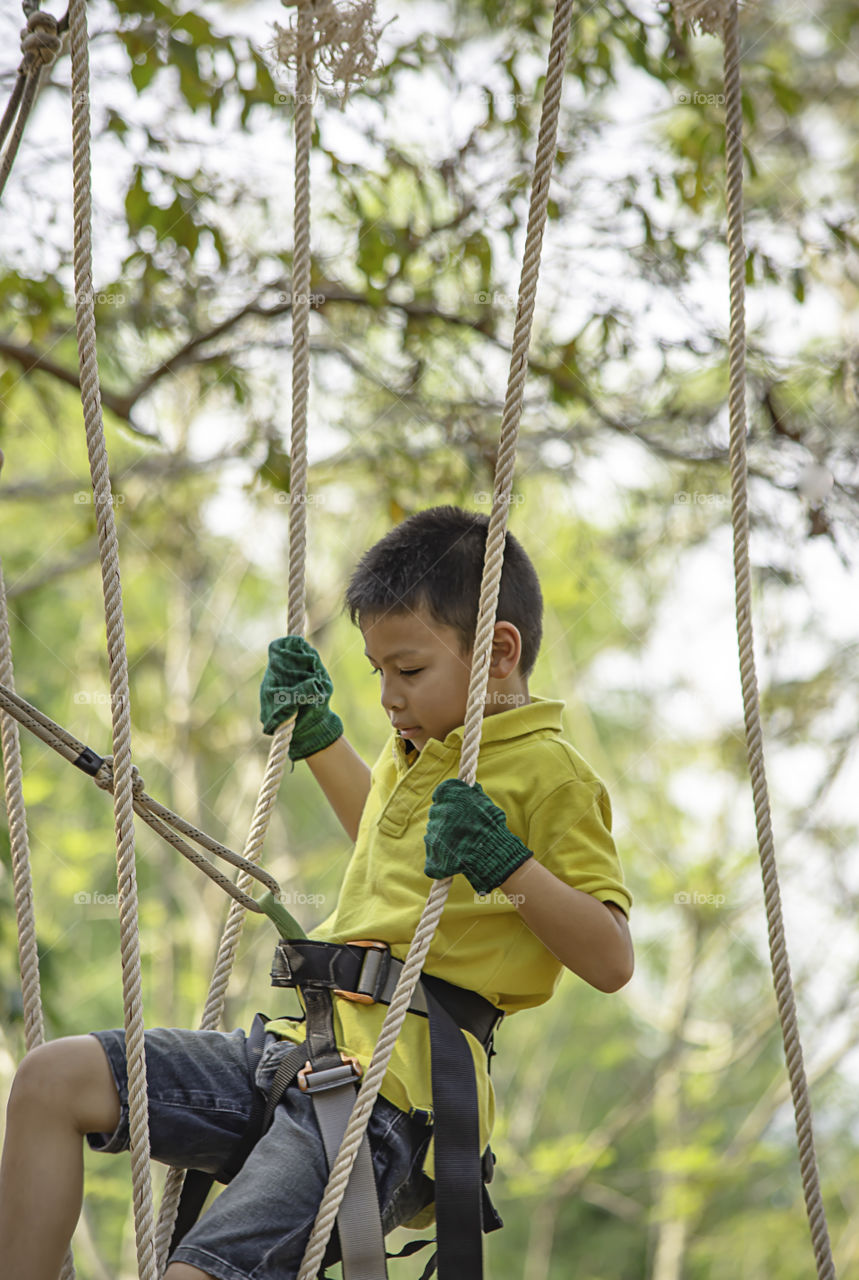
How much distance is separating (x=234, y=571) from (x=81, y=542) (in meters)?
1.16

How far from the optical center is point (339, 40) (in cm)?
170

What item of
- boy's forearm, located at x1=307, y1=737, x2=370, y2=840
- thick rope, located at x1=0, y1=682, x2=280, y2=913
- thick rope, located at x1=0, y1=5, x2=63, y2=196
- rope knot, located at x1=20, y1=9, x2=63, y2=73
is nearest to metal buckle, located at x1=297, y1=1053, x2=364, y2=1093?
thick rope, located at x1=0, y1=682, x2=280, y2=913

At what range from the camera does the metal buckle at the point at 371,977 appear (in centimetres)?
118

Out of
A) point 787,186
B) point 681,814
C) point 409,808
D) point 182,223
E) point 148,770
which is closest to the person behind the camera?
point 409,808

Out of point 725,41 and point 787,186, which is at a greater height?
point 787,186

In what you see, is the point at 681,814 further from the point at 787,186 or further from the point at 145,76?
the point at 145,76

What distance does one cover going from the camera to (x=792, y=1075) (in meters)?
1.33

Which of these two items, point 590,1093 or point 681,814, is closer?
point 681,814

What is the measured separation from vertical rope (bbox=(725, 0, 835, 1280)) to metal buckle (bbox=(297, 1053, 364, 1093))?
49 centimetres

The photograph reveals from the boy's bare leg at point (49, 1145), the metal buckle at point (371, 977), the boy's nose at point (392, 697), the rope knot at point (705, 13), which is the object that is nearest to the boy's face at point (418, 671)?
the boy's nose at point (392, 697)

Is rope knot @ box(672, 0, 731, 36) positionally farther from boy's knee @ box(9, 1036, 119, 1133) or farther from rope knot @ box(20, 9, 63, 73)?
boy's knee @ box(9, 1036, 119, 1133)

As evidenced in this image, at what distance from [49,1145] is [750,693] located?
86 centimetres

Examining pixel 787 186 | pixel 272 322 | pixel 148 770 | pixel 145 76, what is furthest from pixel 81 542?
pixel 787 186

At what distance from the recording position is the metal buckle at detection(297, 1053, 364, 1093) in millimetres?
1129
